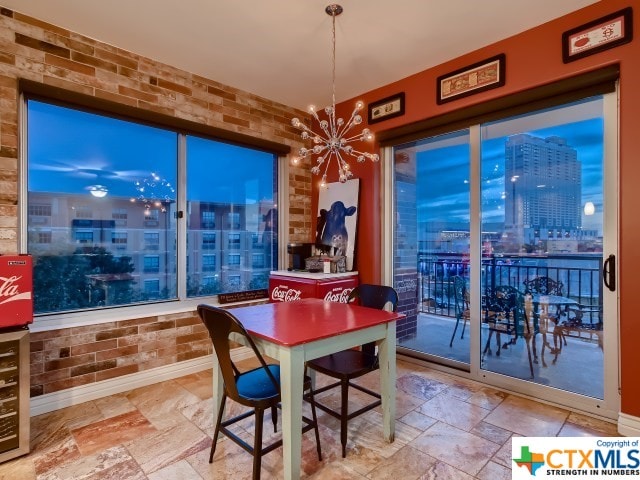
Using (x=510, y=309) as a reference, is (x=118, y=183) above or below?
above

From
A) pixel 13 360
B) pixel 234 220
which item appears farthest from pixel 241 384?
pixel 234 220

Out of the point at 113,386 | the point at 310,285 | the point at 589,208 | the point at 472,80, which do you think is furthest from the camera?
the point at 310,285

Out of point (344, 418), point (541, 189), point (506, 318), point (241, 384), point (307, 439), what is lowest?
point (307, 439)

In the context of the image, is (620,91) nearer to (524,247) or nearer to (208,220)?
(524,247)

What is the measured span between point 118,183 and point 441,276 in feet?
11.3

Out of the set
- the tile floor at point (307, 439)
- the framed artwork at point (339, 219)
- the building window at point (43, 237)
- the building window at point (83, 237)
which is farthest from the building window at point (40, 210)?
the framed artwork at point (339, 219)

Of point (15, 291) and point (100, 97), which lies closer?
point (15, 291)

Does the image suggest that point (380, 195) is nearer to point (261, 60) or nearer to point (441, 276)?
point (441, 276)

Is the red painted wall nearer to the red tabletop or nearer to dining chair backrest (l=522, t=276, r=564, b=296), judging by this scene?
dining chair backrest (l=522, t=276, r=564, b=296)

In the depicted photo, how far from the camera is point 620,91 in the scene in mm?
2404

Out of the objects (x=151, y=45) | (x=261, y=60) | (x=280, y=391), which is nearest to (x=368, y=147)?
(x=261, y=60)

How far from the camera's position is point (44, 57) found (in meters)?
2.70

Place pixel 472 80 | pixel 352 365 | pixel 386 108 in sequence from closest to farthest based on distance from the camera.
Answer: pixel 352 365 < pixel 472 80 < pixel 386 108

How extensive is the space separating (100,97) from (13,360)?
2.13 meters
